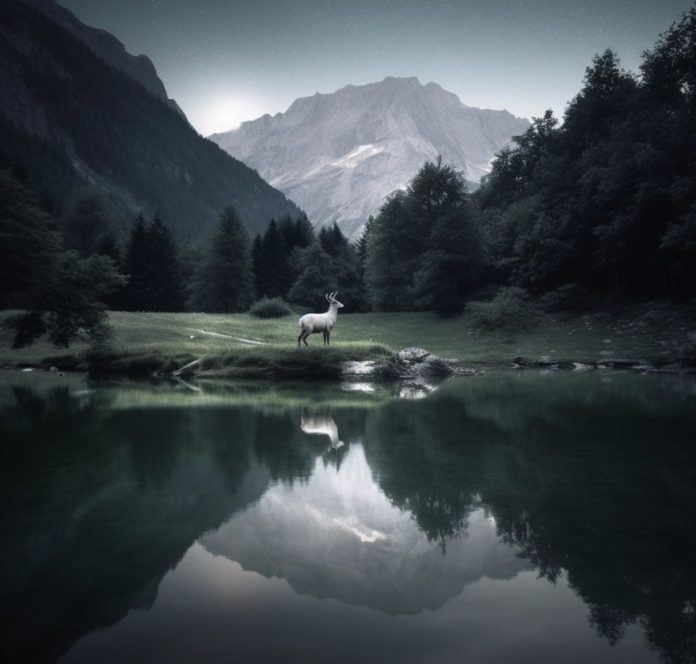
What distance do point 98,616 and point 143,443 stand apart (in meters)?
7.00

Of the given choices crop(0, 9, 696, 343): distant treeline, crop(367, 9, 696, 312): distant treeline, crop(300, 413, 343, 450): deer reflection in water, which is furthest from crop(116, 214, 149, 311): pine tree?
crop(300, 413, 343, 450): deer reflection in water

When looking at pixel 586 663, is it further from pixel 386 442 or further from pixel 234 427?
pixel 234 427

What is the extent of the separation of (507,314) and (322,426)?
34.0 m

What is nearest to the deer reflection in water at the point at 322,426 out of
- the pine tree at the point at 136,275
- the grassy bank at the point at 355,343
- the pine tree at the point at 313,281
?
the grassy bank at the point at 355,343

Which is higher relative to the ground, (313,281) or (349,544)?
(313,281)

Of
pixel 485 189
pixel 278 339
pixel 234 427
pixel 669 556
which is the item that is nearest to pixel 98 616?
pixel 669 556

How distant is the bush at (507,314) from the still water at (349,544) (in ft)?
106

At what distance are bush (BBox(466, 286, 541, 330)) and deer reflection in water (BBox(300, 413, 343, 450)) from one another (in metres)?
31.9

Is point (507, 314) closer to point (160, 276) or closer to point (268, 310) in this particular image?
point (268, 310)

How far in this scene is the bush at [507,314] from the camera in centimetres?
4381

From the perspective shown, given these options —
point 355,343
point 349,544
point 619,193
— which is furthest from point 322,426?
point 619,193

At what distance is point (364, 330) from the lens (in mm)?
50594

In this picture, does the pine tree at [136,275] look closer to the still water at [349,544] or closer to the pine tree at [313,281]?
the pine tree at [313,281]

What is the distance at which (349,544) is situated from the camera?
5.68m
